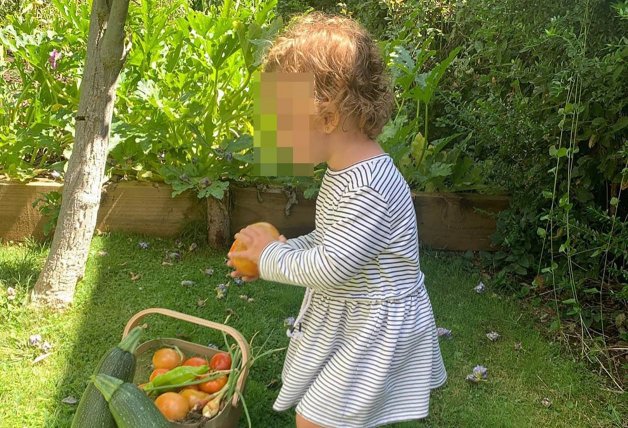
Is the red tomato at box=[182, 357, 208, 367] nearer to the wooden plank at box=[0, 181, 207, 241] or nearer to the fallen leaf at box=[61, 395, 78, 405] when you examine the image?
the fallen leaf at box=[61, 395, 78, 405]

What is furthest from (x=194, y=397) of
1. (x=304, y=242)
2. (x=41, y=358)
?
(x=41, y=358)

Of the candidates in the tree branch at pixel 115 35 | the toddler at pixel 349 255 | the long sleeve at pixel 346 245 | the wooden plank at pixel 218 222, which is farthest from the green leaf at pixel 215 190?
the long sleeve at pixel 346 245

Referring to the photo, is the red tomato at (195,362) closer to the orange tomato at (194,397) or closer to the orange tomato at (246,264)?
the orange tomato at (194,397)

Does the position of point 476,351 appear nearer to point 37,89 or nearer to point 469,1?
point 469,1

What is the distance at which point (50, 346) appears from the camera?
8.70 ft

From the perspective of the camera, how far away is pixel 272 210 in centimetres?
358

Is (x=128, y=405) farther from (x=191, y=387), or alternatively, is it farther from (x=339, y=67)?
(x=339, y=67)

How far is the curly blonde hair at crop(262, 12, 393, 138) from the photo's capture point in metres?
1.68

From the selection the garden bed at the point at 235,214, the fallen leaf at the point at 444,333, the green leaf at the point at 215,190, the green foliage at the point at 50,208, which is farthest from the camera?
the garden bed at the point at 235,214

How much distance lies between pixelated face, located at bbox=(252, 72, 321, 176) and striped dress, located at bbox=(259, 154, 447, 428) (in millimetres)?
124

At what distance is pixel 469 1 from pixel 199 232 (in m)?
2.15

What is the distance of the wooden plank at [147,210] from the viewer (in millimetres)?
3553

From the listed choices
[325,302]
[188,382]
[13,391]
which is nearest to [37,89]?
[13,391]

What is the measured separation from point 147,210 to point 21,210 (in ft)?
2.17
